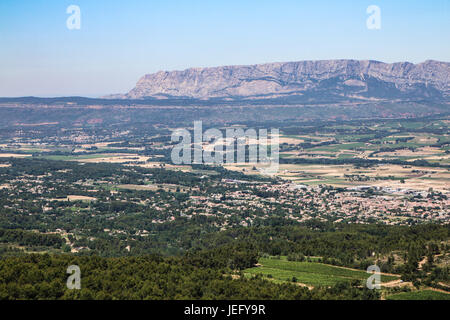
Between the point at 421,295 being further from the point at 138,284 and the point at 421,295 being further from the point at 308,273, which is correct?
the point at 138,284

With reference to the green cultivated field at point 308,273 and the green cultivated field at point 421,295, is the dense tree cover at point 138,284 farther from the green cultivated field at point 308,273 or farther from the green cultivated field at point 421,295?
the green cultivated field at point 308,273

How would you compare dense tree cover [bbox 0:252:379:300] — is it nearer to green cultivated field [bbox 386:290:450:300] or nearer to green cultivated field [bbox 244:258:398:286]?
green cultivated field [bbox 386:290:450:300]

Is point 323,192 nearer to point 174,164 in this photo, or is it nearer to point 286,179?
point 286,179

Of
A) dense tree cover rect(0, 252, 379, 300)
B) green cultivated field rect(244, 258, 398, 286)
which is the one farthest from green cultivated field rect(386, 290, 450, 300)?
green cultivated field rect(244, 258, 398, 286)

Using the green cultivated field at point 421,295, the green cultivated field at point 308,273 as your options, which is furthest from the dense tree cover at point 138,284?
the green cultivated field at point 308,273

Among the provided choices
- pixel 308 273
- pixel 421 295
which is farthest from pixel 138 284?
pixel 421 295
